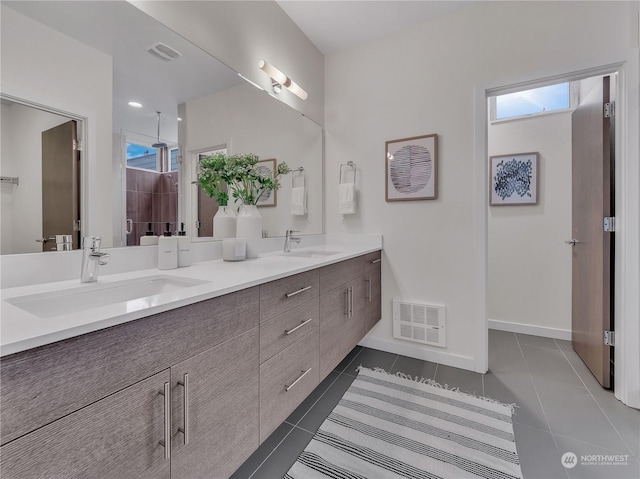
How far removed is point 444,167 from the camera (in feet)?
7.09

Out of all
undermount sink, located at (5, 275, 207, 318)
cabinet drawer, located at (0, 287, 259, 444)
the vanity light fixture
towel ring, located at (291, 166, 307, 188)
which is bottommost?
cabinet drawer, located at (0, 287, 259, 444)

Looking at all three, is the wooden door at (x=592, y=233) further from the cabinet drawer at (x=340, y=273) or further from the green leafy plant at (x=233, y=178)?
the green leafy plant at (x=233, y=178)

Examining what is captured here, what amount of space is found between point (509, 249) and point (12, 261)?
11.2ft

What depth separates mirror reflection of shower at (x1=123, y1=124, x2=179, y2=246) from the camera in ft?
4.15

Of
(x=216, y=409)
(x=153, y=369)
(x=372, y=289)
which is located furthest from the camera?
(x=372, y=289)

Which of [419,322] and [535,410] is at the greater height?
[419,322]

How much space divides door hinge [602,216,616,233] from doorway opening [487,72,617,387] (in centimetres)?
62

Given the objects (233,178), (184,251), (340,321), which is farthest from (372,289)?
(184,251)

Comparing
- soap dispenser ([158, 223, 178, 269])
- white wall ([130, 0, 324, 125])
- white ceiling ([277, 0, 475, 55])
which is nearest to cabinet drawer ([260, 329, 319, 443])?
soap dispenser ([158, 223, 178, 269])

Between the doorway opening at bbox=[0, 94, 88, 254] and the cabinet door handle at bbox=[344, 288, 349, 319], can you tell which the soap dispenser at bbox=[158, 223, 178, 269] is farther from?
the cabinet door handle at bbox=[344, 288, 349, 319]

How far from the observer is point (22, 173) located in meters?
0.94

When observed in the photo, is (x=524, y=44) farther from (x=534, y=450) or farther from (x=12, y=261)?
(x=12, y=261)

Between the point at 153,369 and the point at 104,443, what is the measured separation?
16 cm

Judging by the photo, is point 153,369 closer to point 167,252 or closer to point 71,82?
point 167,252
